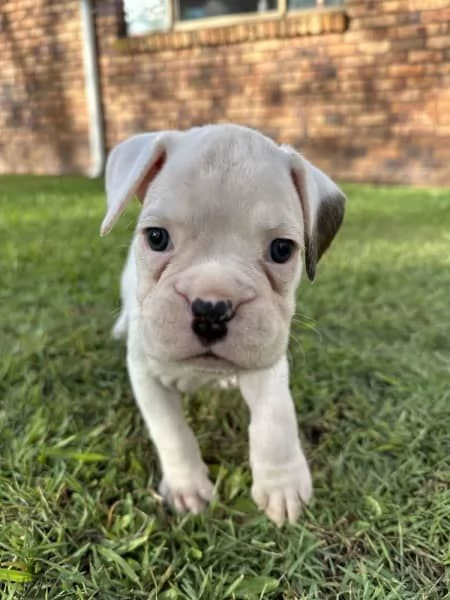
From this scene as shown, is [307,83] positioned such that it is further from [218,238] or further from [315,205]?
[218,238]

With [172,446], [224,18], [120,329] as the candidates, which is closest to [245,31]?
[224,18]

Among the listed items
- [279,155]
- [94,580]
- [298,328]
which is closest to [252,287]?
[279,155]

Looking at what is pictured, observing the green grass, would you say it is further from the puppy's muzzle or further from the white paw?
the puppy's muzzle

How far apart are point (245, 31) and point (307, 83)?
97 cm

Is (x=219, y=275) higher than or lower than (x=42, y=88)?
higher

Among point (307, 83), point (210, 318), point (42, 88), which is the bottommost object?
point (42, 88)

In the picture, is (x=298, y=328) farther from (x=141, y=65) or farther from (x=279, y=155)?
(x=141, y=65)

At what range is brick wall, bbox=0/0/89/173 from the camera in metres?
9.00

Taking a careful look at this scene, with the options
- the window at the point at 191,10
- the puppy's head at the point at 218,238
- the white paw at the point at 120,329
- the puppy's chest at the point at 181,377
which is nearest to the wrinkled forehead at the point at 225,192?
the puppy's head at the point at 218,238

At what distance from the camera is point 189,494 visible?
1.78 m

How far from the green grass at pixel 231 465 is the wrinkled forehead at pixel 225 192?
0.66 metres

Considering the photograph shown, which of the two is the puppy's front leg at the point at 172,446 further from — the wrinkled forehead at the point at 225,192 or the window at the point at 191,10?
the window at the point at 191,10

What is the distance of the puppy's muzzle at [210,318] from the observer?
1.46 meters

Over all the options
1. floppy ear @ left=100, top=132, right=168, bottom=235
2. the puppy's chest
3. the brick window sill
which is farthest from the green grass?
the brick window sill
